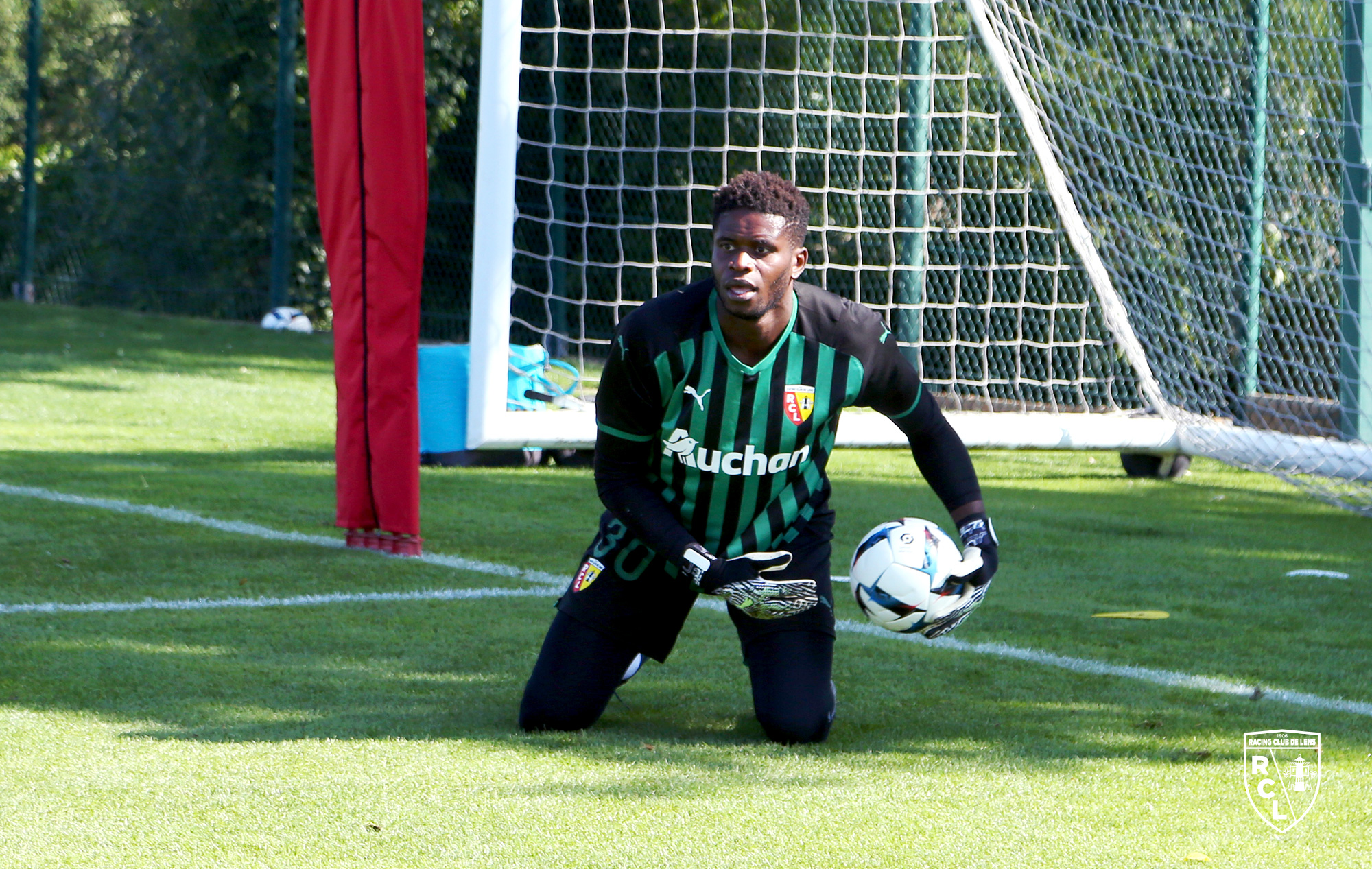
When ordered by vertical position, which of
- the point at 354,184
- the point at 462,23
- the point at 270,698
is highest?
the point at 462,23

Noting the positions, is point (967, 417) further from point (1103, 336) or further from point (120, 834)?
point (120, 834)

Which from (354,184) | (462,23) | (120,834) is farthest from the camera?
(462,23)

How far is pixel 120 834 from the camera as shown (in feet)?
10.7

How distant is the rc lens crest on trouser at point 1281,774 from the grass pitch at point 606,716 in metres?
0.04

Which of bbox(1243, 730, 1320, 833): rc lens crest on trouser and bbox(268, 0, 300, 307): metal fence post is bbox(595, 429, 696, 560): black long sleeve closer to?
bbox(1243, 730, 1320, 833): rc lens crest on trouser

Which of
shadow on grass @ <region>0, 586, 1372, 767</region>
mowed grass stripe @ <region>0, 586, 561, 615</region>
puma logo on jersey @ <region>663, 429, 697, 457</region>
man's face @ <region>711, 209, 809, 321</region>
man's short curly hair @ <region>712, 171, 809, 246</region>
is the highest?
man's short curly hair @ <region>712, 171, 809, 246</region>

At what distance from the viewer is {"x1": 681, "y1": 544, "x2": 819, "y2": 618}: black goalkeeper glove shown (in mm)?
4070

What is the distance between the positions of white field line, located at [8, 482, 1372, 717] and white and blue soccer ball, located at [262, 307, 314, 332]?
32.0 ft

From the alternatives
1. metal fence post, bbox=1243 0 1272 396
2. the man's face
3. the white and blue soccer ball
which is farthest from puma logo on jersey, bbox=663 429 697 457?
the white and blue soccer ball

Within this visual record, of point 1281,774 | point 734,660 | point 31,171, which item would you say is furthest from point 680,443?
point 31,171

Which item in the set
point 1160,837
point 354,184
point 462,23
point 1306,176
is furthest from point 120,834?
point 462,23

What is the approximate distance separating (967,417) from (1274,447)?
1.55 metres

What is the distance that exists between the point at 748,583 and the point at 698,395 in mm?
509

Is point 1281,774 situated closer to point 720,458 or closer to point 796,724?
point 796,724
